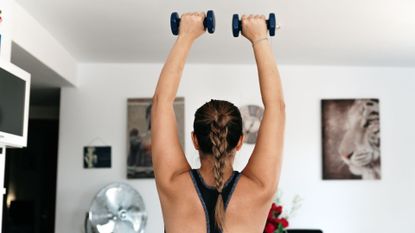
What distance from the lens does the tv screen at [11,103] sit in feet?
8.45

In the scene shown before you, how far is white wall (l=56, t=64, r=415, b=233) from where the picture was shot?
4445mm

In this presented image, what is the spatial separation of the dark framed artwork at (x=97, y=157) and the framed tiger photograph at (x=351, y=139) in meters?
1.94

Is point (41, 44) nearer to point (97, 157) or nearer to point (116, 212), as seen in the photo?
point (97, 157)

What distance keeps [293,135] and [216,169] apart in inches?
140

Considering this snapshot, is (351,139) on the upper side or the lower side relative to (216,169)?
upper

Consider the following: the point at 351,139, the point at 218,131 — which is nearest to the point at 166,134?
the point at 218,131

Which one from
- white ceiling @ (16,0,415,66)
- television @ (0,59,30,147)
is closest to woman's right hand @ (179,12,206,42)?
television @ (0,59,30,147)

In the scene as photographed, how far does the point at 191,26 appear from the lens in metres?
1.21

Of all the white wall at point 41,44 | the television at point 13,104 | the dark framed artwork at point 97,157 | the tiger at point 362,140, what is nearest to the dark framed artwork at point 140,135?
the dark framed artwork at point 97,157

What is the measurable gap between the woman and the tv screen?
5.61 feet

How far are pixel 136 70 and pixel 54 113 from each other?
2.08 m

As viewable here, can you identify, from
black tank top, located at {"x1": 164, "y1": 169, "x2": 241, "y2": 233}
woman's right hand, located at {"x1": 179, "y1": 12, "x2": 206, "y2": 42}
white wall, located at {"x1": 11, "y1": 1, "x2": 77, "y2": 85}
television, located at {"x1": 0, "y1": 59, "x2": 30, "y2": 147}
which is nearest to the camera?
black tank top, located at {"x1": 164, "y1": 169, "x2": 241, "y2": 233}

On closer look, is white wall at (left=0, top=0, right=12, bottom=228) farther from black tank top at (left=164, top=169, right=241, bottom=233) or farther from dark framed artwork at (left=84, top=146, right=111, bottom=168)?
black tank top at (left=164, top=169, right=241, bottom=233)

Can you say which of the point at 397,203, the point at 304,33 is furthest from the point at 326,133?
the point at 304,33
